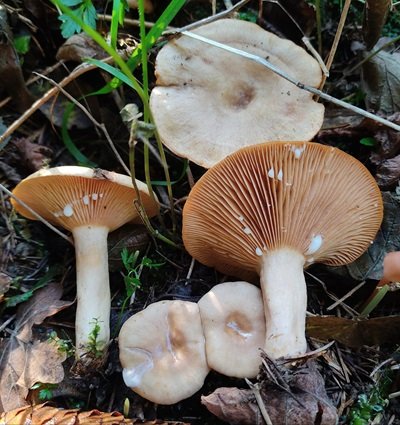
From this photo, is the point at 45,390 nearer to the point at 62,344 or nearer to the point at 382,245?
the point at 62,344

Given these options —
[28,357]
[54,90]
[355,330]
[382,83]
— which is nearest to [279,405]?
[355,330]

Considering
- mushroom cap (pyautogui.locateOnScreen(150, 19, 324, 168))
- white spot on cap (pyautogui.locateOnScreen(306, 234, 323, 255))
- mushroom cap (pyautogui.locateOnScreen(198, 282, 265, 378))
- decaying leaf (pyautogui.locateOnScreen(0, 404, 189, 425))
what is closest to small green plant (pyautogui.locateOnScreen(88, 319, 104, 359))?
decaying leaf (pyautogui.locateOnScreen(0, 404, 189, 425))

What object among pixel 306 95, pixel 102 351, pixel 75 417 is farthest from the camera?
pixel 306 95

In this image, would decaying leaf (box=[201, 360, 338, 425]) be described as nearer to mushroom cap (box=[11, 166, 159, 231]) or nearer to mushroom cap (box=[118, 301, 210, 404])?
mushroom cap (box=[118, 301, 210, 404])

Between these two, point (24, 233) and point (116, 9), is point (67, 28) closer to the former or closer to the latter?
point (116, 9)

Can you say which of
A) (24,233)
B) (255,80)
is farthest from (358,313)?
(24,233)

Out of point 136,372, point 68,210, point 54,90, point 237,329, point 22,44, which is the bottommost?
point 136,372

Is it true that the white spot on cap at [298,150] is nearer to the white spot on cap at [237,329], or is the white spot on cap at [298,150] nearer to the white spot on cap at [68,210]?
the white spot on cap at [237,329]
